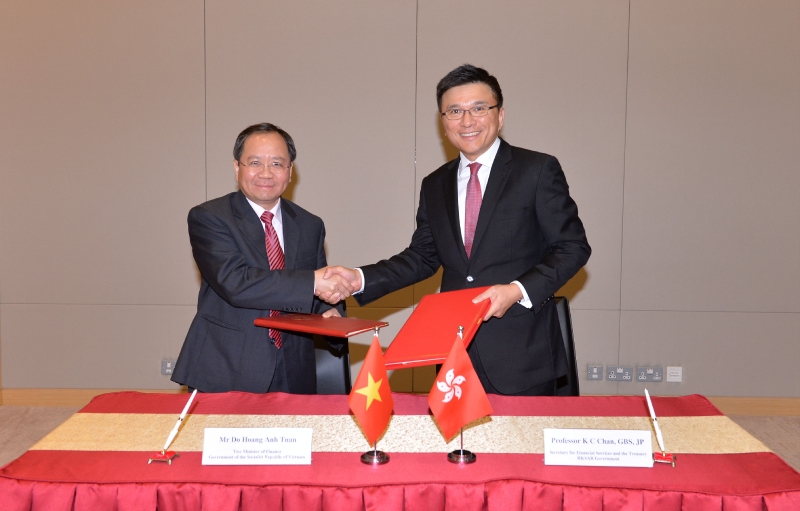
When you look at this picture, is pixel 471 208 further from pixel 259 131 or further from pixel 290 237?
pixel 259 131

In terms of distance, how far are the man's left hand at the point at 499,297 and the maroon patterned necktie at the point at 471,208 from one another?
1.11 ft

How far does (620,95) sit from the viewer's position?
4672mm

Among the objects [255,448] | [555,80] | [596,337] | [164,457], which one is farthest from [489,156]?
[596,337]

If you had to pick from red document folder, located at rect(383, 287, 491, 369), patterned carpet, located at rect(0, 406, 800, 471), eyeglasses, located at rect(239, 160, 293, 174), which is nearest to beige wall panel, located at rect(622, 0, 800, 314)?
patterned carpet, located at rect(0, 406, 800, 471)

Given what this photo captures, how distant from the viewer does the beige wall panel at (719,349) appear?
479 centimetres

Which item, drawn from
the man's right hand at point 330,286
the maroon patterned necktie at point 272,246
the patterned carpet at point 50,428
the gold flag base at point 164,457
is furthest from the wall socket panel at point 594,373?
the gold flag base at point 164,457

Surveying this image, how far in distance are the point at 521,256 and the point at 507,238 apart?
96mm

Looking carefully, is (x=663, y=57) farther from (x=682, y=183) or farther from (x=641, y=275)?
(x=641, y=275)

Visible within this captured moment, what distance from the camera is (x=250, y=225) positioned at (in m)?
2.72

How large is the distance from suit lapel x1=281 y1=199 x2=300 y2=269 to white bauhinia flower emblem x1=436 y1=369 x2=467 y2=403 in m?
1.28

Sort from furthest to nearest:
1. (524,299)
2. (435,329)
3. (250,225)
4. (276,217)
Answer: (276,217), (250,225), (524,299), (435,329)

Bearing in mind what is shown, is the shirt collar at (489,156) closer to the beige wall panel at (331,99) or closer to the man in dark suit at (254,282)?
the man in dark suit at (254,282)

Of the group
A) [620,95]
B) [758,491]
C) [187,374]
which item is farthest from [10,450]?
[620,95]

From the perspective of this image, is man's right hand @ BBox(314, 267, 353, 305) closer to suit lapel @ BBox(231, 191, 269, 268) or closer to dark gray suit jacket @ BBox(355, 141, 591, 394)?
suit lapel @ BBox(231, 191, 269, 268)
